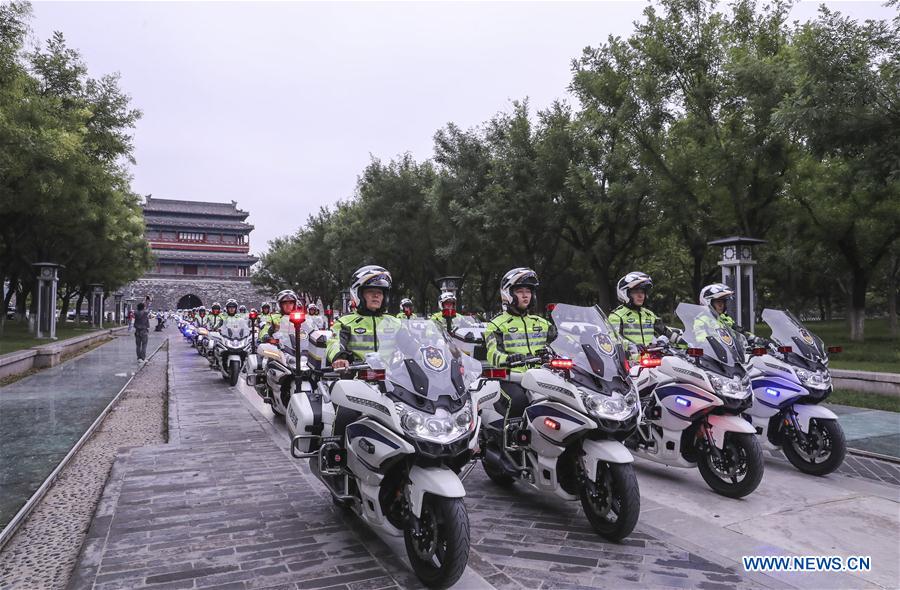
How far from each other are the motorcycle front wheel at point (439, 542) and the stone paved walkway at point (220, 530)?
0.20 meters

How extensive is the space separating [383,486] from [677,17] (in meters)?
16.1

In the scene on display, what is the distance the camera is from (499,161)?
22.1 meters

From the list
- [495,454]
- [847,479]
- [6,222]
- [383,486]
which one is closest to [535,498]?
[495,454]

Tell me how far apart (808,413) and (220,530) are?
5.46 metres

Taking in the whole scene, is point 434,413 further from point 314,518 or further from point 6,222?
point 6,222

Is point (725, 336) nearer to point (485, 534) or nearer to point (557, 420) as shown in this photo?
point (557, 420)

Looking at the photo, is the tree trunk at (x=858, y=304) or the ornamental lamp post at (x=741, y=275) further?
the tree trunk at (x=858, y=304)

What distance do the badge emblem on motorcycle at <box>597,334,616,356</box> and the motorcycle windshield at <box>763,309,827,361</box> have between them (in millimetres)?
2875

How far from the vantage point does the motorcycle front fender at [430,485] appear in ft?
11.4

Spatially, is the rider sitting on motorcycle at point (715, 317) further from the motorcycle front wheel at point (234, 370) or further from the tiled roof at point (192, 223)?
the tiled roof at point (192, 223)

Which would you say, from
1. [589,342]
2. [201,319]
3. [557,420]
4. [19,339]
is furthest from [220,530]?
[19,339]

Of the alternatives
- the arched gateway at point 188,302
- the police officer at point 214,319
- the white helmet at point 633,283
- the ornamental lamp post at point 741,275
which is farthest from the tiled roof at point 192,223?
the white helmet at point 633,283

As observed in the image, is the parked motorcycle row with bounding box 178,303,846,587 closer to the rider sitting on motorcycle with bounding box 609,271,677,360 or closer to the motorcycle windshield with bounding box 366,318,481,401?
the motorcycle windshield with bounding box 366,318,481,401

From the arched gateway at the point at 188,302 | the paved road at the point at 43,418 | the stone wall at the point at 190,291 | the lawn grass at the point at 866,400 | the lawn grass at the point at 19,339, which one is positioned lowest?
the paved road at the point at 43,418
